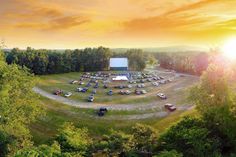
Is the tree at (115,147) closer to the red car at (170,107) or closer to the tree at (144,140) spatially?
the tree at (144,140)

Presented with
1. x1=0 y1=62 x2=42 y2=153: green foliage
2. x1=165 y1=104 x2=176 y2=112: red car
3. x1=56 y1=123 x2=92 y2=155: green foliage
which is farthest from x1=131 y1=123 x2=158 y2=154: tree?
x1=165 y1=104 x2=176 y2=112: red car

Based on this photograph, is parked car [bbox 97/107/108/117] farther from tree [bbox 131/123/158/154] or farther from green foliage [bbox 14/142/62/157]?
green foliage [bbox 14/142/62/157]

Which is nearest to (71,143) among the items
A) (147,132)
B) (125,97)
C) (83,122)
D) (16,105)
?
(147,132)

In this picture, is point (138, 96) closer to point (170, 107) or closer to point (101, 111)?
point (170, 107)

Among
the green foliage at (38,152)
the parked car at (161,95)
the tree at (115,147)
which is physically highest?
the green foliage at (38,152)

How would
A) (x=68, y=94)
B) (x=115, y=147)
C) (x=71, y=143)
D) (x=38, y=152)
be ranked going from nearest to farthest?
1. (x=38, y=152)
2. (x=71, y=143)
3. (x=115, y=147)
4. (x=68, y=94)

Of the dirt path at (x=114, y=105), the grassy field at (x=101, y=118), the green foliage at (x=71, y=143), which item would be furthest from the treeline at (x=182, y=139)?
the dirt path at (x=114, y=105)
